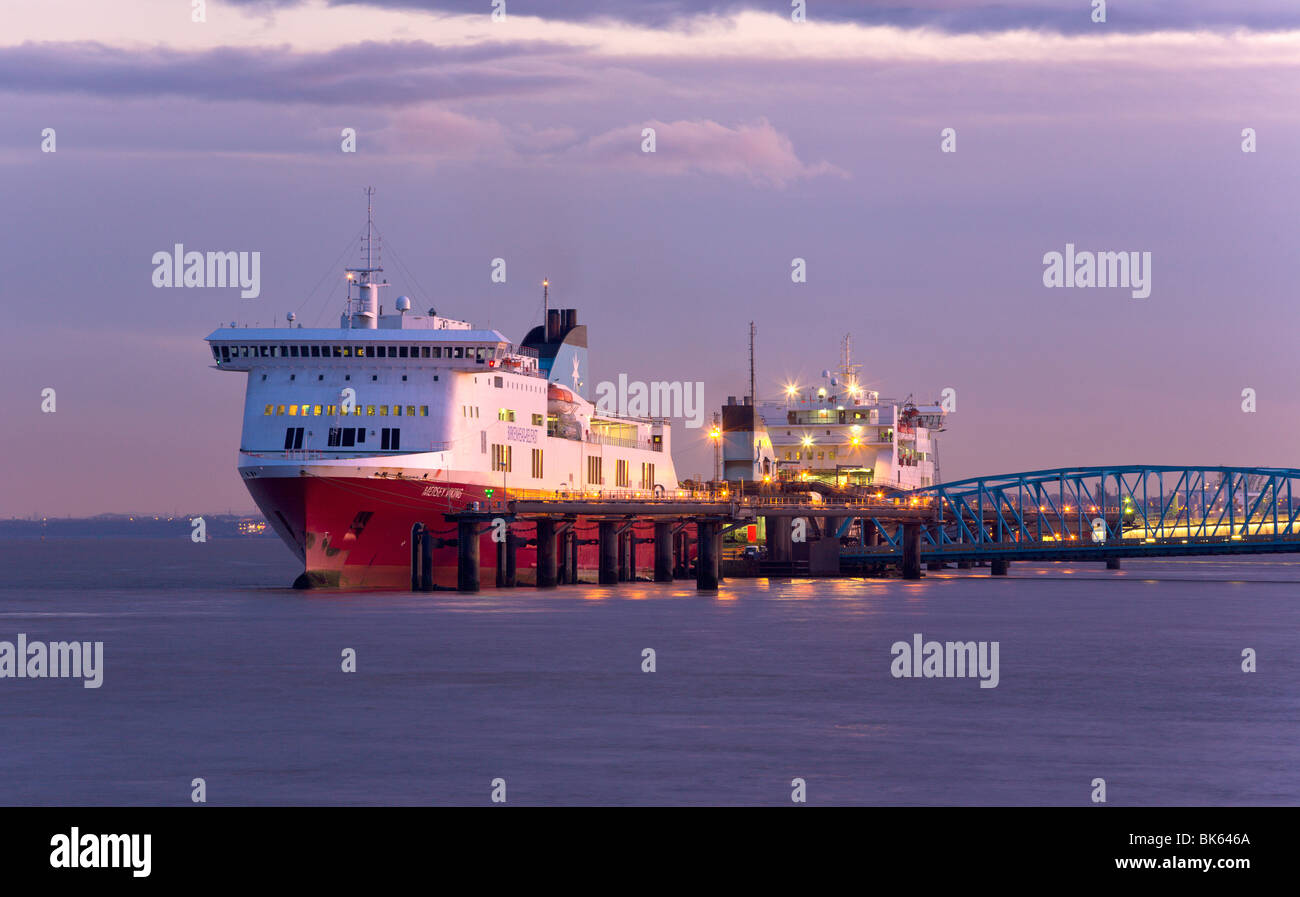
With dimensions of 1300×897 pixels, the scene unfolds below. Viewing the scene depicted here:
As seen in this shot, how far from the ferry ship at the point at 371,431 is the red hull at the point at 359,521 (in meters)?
0.07

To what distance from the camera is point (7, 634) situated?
5550cm

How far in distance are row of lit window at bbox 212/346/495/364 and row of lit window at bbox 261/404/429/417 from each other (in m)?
2.34

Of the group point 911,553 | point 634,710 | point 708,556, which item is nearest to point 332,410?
point 708,556

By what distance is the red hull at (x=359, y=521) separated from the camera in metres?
73.8

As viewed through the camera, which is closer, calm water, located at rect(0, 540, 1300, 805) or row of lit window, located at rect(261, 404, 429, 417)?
calm water, located at rect(0, 540, 1300, 805)

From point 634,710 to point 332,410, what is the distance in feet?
147

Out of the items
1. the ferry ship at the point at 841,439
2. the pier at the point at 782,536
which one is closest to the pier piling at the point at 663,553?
the pier at the point at 782,536

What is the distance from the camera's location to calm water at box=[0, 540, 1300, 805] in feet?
87.4

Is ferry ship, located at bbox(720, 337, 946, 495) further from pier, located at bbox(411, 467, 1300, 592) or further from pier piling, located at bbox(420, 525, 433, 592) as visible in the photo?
pier piling, located at bbox(420, 525, 433, 592)

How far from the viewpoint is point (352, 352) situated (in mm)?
78562

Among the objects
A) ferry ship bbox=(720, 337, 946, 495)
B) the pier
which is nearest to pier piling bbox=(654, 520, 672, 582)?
A: the pier

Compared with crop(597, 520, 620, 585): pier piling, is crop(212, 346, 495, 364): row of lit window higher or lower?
higher

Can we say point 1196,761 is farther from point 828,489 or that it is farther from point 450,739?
point 828,489
